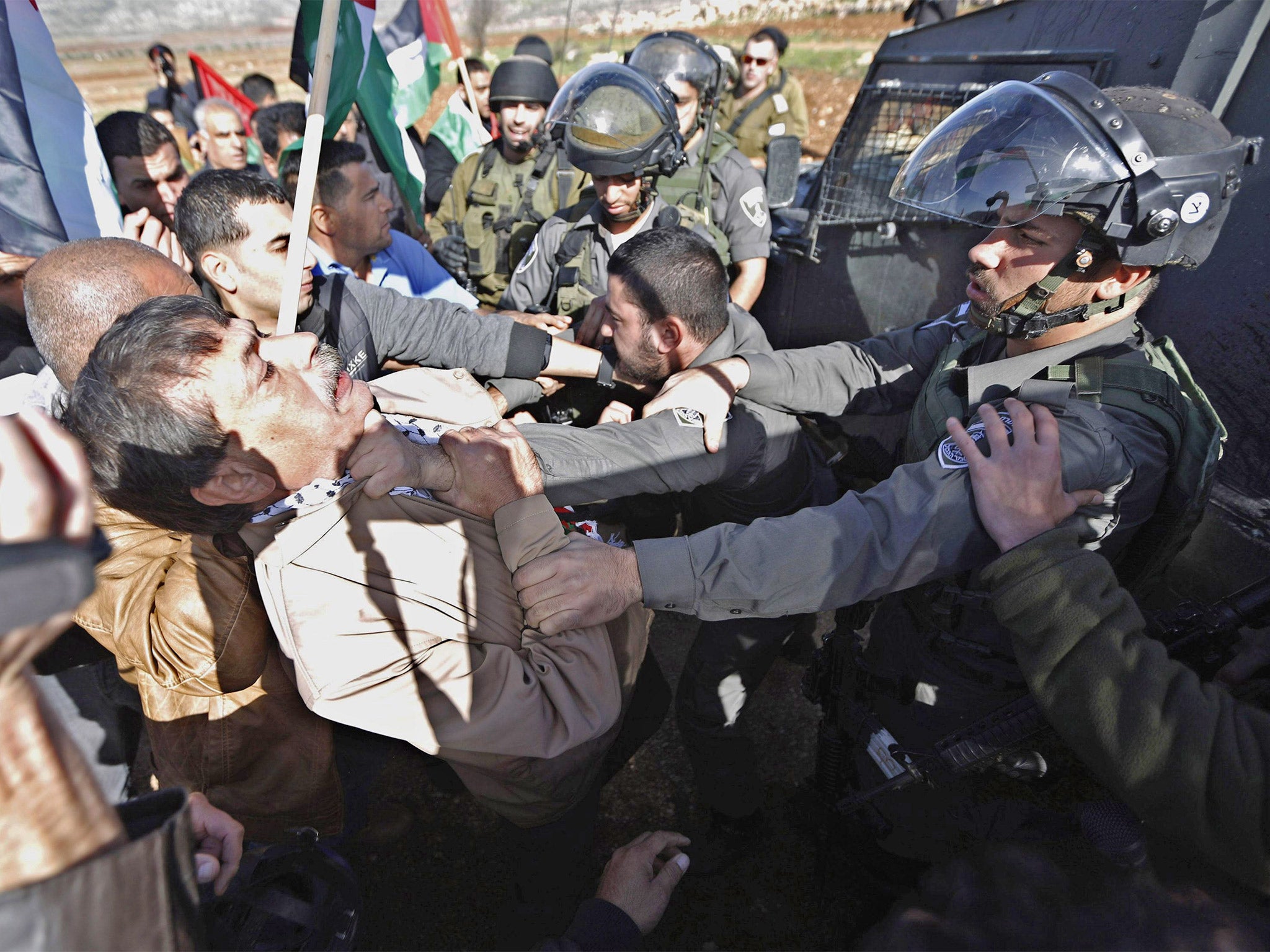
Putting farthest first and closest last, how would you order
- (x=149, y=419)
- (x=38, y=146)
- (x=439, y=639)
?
1. (x=38, y=146)
2. (x=439, y=639)
3. (x=149, y=419)

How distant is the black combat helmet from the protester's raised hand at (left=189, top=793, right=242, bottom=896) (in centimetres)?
229

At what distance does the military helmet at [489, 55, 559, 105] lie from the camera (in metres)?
5.40

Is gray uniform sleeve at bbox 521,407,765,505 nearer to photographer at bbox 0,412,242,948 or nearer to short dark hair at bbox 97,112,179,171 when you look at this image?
photographer at bbox 0,412,242,948

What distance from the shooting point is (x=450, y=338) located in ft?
9.59

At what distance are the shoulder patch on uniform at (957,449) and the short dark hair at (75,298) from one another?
7.85ft

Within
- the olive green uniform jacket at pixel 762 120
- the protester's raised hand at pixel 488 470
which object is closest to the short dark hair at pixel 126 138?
the protester's raised hand at pixel 488 470

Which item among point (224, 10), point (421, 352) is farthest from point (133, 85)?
point (421, 352)

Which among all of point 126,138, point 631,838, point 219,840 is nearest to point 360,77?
point 126,138

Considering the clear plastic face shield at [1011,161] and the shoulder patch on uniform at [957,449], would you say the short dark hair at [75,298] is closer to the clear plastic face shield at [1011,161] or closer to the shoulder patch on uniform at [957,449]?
the shoulder patch on uniform at [957,449]

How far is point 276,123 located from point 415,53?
55.7 inches

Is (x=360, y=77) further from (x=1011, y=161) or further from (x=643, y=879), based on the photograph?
(x=643, y=879)

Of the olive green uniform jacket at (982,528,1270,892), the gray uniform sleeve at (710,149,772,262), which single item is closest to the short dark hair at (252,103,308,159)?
the gray uniform sleeve at (710,149,772,262)

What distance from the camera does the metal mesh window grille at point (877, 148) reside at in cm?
384

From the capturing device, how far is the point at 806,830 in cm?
272
